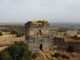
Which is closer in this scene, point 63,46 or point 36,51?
point 36,51

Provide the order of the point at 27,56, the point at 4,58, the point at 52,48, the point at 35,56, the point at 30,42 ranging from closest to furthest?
the point at 4,58
the point at 27,56
the point at 35,56
the point at 30,42
the point at 52,48

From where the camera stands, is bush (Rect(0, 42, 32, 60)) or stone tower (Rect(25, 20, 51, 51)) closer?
bush (Rect(0, 42, 32, 60))

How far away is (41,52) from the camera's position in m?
27.5

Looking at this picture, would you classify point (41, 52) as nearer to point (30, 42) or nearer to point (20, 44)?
point (30, 42)

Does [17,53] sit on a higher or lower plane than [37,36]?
lower

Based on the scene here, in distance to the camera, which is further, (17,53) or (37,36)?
(37,36)

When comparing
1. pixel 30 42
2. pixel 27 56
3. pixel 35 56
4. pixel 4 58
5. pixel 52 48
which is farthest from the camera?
pixel 52 48

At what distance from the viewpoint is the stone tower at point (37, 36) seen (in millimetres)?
28016

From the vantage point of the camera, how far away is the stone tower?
1103 inches

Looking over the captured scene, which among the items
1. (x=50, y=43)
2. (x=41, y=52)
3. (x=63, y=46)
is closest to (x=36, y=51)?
(x=41, y=52)

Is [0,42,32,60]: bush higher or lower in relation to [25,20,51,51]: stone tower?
lower

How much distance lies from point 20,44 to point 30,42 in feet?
10.2

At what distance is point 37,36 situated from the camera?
28188 mm

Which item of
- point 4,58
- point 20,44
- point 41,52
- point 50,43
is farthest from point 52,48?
point 4,58
